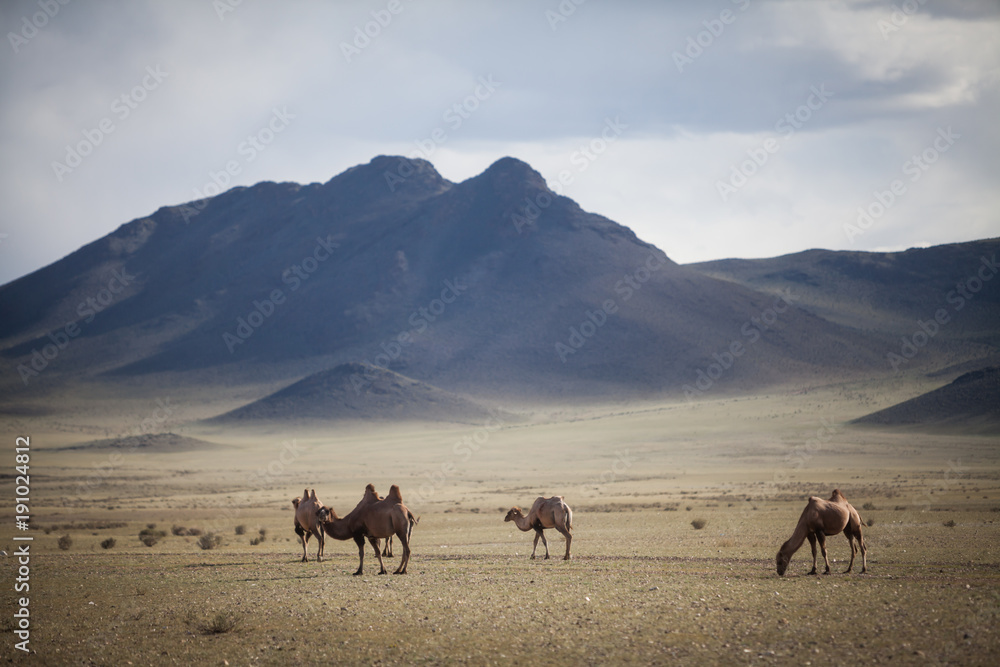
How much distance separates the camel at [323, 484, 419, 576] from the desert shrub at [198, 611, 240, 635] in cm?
413

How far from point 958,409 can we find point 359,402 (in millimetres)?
84216

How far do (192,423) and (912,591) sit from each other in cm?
12954

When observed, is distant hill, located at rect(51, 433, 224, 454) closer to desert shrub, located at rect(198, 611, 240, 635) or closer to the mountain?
the mountain

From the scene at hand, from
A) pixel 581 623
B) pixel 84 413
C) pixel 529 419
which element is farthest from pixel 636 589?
pixel 84 413

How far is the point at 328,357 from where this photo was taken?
17512 centimetres

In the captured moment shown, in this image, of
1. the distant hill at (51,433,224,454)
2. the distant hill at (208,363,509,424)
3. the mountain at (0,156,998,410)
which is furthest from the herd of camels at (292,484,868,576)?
the mountain at (0,156,998,410)

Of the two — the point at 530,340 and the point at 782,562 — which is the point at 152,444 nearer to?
the point at 530,340

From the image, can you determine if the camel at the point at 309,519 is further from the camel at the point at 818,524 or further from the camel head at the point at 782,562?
the camel at the point at 818,524

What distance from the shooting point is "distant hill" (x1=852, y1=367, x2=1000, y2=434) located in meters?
80.4

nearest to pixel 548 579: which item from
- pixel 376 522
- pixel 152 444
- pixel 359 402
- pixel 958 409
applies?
pixel 376 522

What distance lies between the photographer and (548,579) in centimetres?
1568

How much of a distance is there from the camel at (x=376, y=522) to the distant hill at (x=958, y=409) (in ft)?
250

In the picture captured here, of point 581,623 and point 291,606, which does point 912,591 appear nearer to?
point 581,623

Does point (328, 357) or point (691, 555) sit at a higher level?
point (328, 357)
